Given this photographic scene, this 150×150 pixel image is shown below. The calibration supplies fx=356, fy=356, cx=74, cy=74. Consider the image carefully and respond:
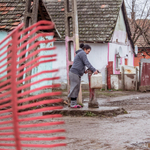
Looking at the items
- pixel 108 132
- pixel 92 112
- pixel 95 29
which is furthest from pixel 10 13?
pixel 108 132

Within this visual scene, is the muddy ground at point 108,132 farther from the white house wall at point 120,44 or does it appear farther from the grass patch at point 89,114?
the white house wall at point 120,44

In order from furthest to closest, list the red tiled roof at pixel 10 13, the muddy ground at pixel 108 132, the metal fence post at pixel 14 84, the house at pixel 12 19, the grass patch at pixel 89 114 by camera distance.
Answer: the red tiled roof at pixel 10 13
the house at pixel 12 19
the grass patch at pixel 89 114
the muddy ground at pixel 108 132
the metal fence post at pixel 14 84

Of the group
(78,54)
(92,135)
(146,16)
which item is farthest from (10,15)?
(146,16)

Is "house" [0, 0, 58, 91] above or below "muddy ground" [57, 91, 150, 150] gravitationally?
above

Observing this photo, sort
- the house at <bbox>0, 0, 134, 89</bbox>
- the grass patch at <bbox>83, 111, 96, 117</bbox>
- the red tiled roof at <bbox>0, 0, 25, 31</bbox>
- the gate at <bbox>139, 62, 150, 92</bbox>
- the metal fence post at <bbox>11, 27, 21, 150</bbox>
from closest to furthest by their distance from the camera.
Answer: the metal fence post at <bbox>11, 27, 21, 150</bbox>
the grass patch at <bbox>83, 111, 96, 117</bbox>
the red tiled roof at <bbox>0, 0, 25, 31</bbox>
the gate at <bbox>139, 62, 150, 92</bbox>
the house at <bbox>0, 0, 134, 89</bbox>

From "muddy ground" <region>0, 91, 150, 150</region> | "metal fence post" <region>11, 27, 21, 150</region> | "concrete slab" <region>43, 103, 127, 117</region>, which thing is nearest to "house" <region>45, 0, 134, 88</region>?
"concrete slab" <region>43, 103, 127, 117</region>

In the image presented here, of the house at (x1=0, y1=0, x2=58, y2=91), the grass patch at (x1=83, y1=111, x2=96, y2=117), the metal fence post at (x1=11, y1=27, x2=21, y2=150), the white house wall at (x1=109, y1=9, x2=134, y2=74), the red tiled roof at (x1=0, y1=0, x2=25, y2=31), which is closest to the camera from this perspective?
the metal fence post at (x1=11, y1=27, x2=21, y2=150)

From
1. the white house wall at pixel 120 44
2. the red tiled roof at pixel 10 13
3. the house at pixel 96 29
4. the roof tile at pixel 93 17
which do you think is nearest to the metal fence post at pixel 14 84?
the red tiled roof at pixel 10 13

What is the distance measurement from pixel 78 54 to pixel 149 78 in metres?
10.0

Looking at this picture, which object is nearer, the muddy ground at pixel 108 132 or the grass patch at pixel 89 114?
the muddy ground at pixel 108 132

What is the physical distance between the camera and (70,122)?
24.2 ft

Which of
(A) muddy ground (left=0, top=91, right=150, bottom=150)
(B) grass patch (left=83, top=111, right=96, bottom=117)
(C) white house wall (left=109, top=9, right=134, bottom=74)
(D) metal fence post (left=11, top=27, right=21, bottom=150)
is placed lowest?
(A) muddy ground (left=0, top=91, right=150, bottom=150)

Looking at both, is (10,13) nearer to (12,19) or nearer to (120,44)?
(12,19)

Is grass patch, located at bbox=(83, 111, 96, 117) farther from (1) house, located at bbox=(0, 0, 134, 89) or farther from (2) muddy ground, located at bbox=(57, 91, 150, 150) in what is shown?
(1) house, located at bbox=(0, 0, 134, 89)
